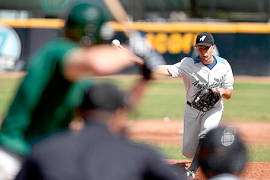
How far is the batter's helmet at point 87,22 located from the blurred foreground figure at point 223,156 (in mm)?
886

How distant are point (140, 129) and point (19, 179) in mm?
9777

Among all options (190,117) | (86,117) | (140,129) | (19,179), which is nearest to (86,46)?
(86,117)

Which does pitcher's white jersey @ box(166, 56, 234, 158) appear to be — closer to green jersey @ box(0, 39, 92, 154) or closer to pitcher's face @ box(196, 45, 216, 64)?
pitcher's face @ box(196, 45, 216, 64)

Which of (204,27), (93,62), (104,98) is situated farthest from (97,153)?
(204,27)

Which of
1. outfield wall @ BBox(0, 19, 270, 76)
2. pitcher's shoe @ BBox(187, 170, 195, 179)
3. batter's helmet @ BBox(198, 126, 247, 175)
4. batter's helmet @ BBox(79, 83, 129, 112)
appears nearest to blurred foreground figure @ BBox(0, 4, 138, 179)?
batter's helmet @ BBox(79, 83, 129, 112)

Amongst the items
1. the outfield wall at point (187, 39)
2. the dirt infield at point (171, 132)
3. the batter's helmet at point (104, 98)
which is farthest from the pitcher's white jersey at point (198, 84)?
the outfield wall at point (187, 39)

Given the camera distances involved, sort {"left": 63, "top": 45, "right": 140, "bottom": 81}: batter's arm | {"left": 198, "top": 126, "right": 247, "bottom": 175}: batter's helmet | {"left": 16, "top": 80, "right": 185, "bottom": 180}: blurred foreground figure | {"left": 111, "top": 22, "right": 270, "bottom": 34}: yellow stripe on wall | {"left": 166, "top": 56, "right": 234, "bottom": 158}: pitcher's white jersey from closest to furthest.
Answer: {"left": 16, "top": 80, "right": 185, "bottom": 180}: blurred foreground figure → {"left": 198, "top": 126, "right": 247, "bottom": 175}: batter's helmet → {"left": 63, "top": 45, "right": 140, "bottom": 81}: batter's arm → {"left": 166, "top": 56, "right": 234, "bottom": 158}: pitcher's white jersey → {"left": 111, "top": 22, "right": 270, "bottom": 34}: yellow stripe on wall

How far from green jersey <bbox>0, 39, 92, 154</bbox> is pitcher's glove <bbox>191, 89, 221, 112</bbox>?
447 centimetres

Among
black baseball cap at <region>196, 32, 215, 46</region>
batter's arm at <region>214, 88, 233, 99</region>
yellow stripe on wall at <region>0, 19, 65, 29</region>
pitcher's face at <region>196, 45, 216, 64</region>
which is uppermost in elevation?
black baseball cap at <region>196, 32, 215, 46</region>

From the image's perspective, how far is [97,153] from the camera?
2.38 metres

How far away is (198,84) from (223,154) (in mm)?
5137

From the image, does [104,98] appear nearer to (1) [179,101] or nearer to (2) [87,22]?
(2) [87,22]

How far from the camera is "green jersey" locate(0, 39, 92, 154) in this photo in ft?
9.74

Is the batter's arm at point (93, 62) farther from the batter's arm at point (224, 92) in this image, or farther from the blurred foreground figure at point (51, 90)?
the batter's arm at point (224, 92)
